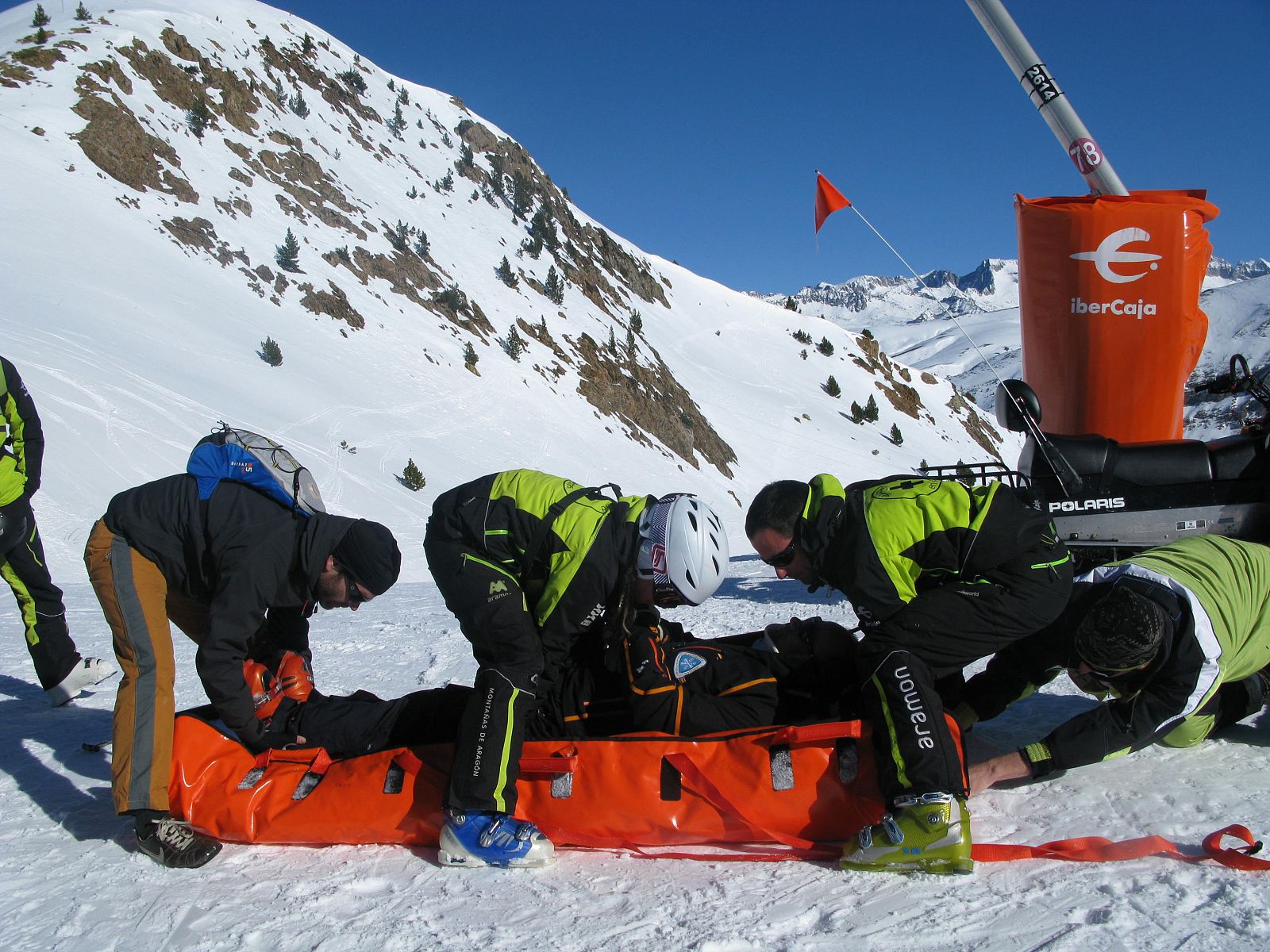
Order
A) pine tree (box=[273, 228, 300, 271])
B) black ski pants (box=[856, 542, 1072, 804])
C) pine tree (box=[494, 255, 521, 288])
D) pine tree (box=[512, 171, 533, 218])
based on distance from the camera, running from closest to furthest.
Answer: black ski pants (box=[856, 542, 1072, 804]) < pine tree (box=[273, 228, 300, 271]) < pine tree (box=[494, 255, 521, 288]) < pine tree (box=[512, 171, 533, 218])

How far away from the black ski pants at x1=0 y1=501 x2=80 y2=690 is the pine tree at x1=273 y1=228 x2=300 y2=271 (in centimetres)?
1714

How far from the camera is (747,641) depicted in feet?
13.3

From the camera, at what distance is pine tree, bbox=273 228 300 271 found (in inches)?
792

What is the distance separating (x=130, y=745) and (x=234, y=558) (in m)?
0.69

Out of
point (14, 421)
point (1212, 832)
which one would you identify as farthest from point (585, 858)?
point (14, 421)

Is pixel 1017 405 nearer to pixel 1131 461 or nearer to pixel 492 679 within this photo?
pixel 1131 461

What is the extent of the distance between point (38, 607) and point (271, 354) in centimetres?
1223

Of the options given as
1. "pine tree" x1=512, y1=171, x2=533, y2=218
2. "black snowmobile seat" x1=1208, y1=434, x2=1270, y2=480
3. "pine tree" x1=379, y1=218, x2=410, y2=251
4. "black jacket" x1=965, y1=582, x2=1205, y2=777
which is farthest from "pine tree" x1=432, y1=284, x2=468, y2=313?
"black jacket" x1=965, y1=582, x2=1205, y2=777

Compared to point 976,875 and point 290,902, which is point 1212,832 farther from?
point 290,902

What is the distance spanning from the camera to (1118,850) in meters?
2.75

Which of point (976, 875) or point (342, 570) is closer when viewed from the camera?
point (976, 875)

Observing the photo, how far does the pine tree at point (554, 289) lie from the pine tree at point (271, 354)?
41.9 ft

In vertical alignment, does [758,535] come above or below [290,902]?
above

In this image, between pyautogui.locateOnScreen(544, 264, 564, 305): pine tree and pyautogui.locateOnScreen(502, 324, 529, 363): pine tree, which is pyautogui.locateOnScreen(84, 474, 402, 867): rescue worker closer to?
pyautogui.locateOnScreen(502, 324, 529, 363): pine tree
